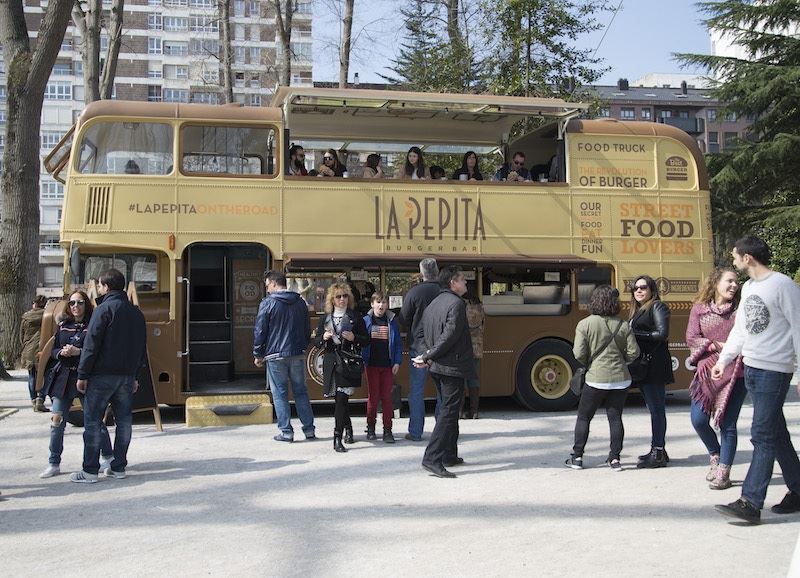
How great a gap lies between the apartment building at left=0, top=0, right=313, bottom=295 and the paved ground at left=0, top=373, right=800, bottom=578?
60283 millimetres

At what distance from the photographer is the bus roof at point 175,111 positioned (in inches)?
429

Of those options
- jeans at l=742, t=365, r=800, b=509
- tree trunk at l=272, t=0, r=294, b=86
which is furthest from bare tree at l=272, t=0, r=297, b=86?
jeans at l=742, t=365, r=800, b=509

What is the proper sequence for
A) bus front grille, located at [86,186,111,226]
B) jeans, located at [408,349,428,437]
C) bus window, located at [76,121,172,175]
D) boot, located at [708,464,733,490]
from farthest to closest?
bus window, located at [76,121,172,175] < bus front grille, located at [86,186,111,226] < jeans, located at [408,349,428,437] < boot, located at [708,464,733,490]

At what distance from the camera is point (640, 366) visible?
7.72 m

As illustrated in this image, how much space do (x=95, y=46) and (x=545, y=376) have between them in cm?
1558

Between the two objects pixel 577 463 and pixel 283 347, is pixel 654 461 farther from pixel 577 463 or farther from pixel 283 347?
pixel 283 347

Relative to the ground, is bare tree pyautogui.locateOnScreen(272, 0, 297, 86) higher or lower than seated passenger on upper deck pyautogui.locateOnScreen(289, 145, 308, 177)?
higher

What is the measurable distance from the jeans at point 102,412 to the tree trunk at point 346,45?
19.1m

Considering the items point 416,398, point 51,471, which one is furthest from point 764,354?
point 51,471

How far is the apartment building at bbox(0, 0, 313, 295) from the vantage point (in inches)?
2655

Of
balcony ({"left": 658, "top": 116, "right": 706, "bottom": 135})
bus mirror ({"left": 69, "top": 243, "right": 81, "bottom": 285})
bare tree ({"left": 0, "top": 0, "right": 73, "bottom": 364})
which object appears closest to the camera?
bus mirror ({"left": 69, "top": 243, "right": 81, "bottom": 285})

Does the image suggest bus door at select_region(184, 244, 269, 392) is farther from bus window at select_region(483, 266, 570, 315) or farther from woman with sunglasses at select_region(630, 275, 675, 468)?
woman with sunglasses at select_region(630, 275, 675, 468)

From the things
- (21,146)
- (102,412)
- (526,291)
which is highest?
(21,146)

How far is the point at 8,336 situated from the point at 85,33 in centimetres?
899
